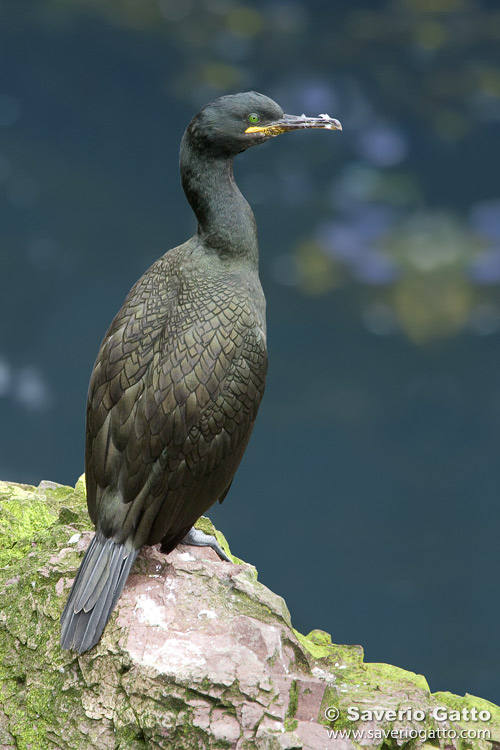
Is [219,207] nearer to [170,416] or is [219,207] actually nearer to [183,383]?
[183,383]

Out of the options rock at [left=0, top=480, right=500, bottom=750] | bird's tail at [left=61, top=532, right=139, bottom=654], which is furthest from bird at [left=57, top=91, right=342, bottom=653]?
rock at [left=0, top=480, right=500, bottom=750]

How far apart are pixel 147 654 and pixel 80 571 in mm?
450

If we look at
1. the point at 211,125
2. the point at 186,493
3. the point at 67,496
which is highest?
the point at 211,125

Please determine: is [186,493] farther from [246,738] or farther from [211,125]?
[211,125]

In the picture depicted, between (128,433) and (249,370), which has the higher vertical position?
(249,370)

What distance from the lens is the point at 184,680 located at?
11.2ft

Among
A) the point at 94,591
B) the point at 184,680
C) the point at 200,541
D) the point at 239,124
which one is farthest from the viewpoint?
the point at 200,541

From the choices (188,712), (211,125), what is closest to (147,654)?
(188,712)

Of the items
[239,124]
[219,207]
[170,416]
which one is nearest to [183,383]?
[170,416]

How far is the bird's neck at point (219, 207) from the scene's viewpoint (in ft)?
13.0

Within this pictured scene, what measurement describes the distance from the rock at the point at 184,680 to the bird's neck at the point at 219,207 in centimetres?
138

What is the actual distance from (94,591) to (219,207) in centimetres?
172

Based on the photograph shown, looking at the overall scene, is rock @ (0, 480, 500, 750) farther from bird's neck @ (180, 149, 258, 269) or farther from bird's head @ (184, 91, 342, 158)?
bird's head @ (184, 91, 342, 158)

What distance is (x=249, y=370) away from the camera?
380cm
